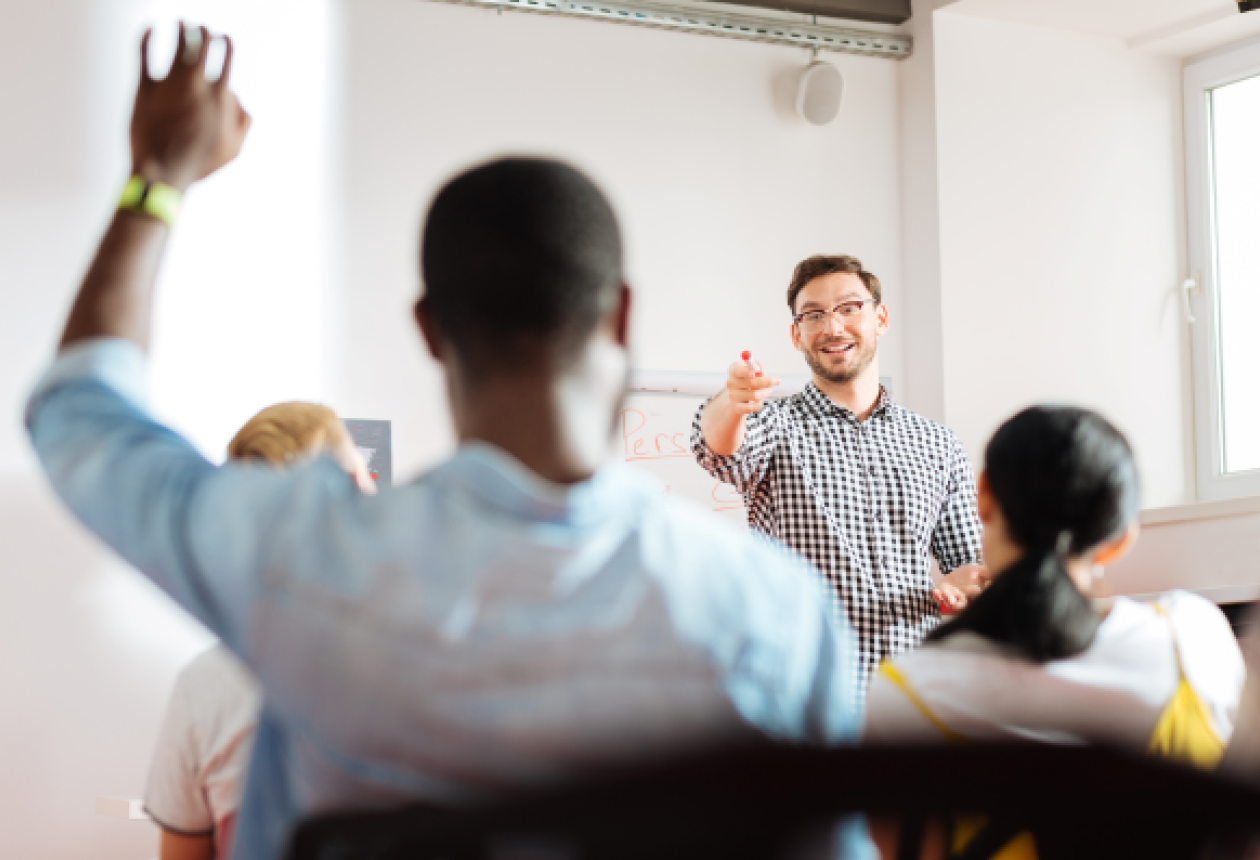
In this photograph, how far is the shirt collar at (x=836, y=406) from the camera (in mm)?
2910

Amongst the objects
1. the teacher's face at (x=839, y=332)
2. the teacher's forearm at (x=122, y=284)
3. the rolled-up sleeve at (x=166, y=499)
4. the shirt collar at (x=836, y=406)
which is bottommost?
the rolled-up sleeve at (x=166, y=499)

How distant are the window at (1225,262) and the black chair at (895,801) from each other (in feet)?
14.0

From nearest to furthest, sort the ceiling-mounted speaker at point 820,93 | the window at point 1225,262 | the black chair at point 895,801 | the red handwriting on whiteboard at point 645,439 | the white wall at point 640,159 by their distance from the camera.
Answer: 1. the black chair at point 895,801
2. the white wall at point 640,159
3. the red handwriting on whiteboard at point 645,439
4. the ceiling-mounted speaker at point 820,93
5. the window at point 1225,262

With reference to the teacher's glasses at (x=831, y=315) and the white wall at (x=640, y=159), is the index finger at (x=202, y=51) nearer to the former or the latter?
the teacher's glasses at (x=831, y=315)

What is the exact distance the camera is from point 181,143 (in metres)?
0.74

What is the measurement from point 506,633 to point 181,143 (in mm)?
380

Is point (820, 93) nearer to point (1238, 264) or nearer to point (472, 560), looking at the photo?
point (1238, 264)

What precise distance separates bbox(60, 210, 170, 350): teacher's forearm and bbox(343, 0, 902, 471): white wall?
2.85m

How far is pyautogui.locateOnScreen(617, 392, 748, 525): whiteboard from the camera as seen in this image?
149 inches

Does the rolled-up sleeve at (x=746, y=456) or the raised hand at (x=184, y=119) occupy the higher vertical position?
the raised hand at (x=184, y=119)

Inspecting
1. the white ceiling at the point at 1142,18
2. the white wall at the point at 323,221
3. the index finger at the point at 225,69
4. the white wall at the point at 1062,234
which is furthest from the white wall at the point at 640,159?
the index finger at the point at 225,69

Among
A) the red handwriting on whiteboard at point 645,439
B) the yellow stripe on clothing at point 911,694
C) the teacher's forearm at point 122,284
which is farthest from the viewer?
the red handwriting on whiteboard at point 645,439

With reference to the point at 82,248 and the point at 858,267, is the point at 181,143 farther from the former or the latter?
the point at 82,248

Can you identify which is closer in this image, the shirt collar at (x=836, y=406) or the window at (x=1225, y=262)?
the shirt collar at (x=836, y=406)
